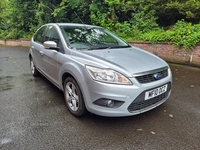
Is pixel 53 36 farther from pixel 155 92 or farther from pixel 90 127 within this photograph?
pixel 155 92

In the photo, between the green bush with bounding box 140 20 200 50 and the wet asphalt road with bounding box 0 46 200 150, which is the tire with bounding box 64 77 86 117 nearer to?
the wet asphalt road with bounding box 0 46 200 150

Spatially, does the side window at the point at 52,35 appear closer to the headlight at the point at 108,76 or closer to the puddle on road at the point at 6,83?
the headlight at the point at 108,76

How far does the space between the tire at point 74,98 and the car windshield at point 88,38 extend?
0.66 m

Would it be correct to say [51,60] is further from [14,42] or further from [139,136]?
[14,42]

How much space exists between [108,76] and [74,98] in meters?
0.80

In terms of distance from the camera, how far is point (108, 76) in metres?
2.33

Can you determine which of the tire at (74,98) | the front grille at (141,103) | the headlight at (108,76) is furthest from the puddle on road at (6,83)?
the front grille at (141,103)

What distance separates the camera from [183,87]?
4.25m

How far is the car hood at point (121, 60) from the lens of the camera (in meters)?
2.42

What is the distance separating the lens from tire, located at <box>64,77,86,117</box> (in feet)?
8.55

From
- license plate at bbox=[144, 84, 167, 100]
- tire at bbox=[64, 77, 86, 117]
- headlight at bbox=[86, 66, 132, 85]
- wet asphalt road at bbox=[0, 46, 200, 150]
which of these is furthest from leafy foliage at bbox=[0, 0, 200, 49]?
tire at bbox=[64, 77, 86, 117]

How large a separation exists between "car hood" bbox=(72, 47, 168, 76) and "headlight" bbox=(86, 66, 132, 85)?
8 centimetres

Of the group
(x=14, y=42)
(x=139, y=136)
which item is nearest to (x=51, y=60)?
(x=139, y=136)

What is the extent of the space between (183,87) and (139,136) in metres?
2.48
